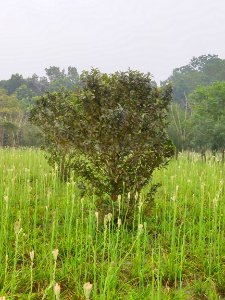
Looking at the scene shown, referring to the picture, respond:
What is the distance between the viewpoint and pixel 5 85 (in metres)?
62.5

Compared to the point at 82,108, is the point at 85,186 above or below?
below

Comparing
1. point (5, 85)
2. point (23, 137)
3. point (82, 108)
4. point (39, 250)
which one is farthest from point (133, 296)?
point (5, 85)

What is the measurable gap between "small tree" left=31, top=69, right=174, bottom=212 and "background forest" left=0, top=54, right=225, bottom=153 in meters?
0.37

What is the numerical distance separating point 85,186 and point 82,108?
1.16 metres

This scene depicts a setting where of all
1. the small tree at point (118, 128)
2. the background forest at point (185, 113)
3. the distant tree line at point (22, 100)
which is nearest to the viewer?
the small tree at point (118, 128)

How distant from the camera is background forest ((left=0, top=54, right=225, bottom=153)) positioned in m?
20.2

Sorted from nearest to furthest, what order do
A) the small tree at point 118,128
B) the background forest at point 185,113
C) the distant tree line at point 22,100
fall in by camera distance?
1. the small tree at point 118,128
2. the background forest at point 185,113
3. the distant tree line at point 22,100

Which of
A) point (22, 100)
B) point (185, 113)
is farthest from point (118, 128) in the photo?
point (22, 100)

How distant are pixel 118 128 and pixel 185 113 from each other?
17400 mm

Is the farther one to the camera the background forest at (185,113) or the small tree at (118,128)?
the background forest at (185,113)

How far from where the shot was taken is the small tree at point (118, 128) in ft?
16.4

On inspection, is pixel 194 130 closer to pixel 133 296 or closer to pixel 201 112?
pixel 201 112

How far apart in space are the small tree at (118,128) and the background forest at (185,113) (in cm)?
37

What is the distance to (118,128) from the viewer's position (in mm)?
4965
